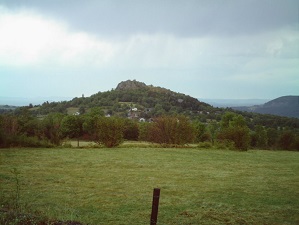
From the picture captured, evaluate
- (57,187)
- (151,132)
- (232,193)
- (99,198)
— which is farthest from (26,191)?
(151,132)

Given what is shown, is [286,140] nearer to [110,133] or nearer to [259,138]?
[259,138]

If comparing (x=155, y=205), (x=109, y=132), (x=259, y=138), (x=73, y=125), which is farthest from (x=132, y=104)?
(x=155, y=205)

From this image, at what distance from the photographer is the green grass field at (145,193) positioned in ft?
31.8

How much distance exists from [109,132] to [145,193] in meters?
21.4

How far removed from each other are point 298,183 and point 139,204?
11.0m

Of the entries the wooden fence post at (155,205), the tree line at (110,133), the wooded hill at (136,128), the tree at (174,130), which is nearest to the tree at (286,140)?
the wooded hill at (136,128)

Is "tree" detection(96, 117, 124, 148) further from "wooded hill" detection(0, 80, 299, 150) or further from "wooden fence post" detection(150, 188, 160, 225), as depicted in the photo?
"wooden fence post" detection(150, 188, 160, 225)

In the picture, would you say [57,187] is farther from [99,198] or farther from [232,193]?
[232,193]

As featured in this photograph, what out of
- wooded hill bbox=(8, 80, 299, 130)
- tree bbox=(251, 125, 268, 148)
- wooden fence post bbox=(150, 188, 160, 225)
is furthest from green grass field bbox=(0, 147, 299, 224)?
wooded hill bbox=(8, 80, 299, 130)

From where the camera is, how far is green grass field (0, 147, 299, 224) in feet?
31.8

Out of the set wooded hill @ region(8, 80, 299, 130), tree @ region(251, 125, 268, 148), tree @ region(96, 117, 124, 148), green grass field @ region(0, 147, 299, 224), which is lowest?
tree @ region(251, 125, 268, 148)

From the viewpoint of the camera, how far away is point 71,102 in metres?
127

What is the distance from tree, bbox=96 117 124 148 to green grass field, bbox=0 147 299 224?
12040mm

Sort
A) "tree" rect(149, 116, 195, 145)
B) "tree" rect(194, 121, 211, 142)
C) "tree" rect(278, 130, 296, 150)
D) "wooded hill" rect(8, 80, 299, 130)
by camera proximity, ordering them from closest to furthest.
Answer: "tree" rect(149, 116, 195, 145) < "tree" rect(278, 130, 296, 150) < "tree" rect(194, 121, 211, 142) < "wooded hill" rect(8, 80, 299, 130)
